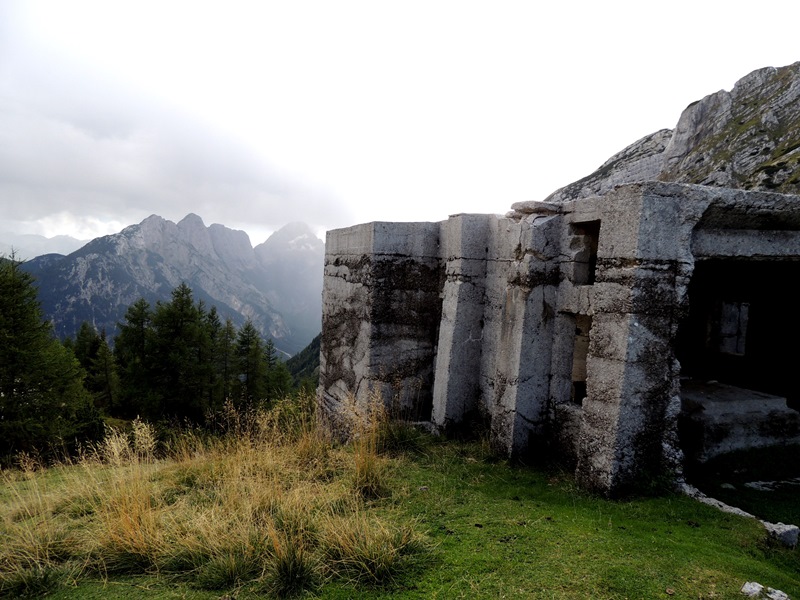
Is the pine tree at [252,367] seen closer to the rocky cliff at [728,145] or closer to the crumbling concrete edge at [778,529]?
the rocky cliff at [728,145]

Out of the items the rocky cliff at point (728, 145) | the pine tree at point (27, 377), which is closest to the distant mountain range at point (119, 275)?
the rocky cliff at point (728, 145)

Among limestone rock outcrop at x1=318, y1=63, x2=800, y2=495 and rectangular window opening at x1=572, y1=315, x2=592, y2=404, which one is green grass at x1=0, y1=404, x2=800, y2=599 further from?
rectangular window opening at x1=572, y1=315, x2=592, y2=404

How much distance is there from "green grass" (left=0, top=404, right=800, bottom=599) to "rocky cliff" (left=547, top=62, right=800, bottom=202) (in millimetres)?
34417

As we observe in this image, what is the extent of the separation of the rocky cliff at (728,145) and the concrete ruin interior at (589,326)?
30184 millimetres

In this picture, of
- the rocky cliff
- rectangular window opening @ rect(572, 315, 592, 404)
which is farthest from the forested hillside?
the rocky cliff

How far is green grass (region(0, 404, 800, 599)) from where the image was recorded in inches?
122

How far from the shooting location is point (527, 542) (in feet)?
11.8

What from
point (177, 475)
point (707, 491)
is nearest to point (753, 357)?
point (707, 491)

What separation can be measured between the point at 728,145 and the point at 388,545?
53221 millimetres

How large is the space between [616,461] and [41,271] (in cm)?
16619

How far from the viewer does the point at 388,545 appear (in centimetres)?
333

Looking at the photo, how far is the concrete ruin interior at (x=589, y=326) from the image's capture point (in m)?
4.32

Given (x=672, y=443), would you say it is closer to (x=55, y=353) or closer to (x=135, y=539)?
(x=135, y=539)

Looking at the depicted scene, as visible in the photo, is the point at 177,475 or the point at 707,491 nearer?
the point at 707,491
